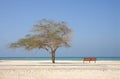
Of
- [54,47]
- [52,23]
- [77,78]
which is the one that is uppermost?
[52,23]

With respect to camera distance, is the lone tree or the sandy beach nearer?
the sandy beach

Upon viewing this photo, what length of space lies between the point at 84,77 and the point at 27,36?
89.1 feet

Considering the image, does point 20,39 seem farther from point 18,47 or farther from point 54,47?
point 54,47

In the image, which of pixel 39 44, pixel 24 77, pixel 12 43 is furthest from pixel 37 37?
pixel 24 77

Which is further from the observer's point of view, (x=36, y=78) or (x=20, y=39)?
(x=20, y=39)

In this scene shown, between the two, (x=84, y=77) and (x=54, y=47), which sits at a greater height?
(x=54, y=47)

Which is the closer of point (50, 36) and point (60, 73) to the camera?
point (60, 73)

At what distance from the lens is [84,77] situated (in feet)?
56.2

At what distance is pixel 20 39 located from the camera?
4359cm

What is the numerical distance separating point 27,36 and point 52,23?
4.56 metres

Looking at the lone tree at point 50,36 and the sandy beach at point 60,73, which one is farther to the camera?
the lone tree at point 50,36

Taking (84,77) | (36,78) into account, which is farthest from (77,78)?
(36,78)

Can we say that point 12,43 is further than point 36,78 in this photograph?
Yes

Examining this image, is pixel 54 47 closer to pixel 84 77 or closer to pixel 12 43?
pixel 12 43
